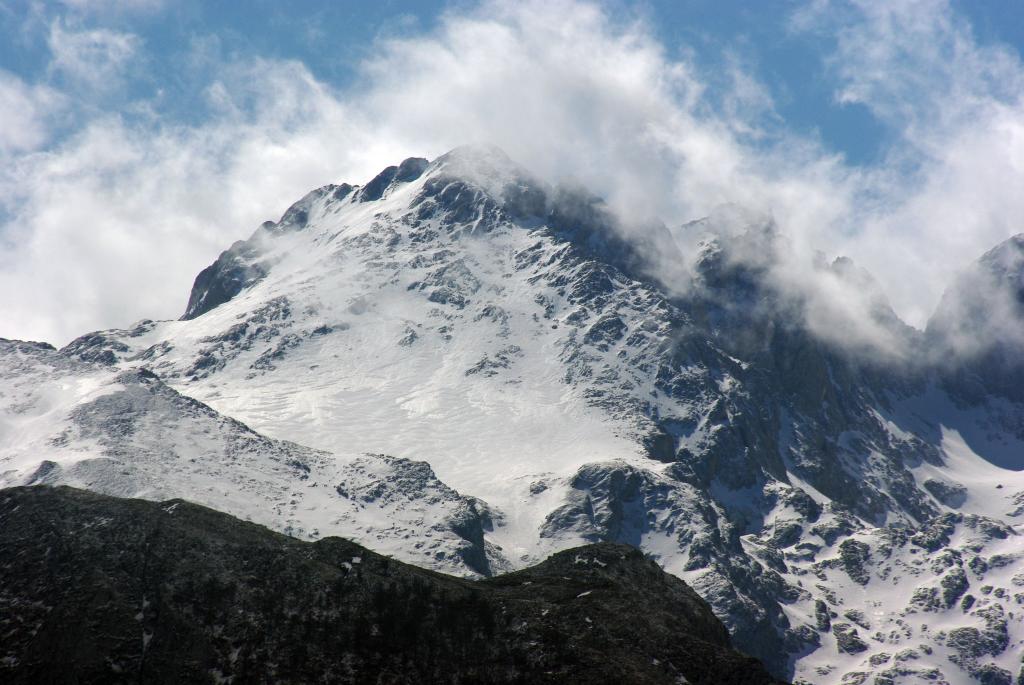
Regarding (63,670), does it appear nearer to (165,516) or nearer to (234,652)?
(234,652)

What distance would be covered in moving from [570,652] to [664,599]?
1717cm

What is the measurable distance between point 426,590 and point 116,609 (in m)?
27.0

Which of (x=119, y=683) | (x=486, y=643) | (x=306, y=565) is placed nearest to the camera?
(x=119, y=683)

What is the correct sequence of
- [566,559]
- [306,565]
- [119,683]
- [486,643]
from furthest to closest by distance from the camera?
[566,559] → [306,565] → [486,643] → [119,683]

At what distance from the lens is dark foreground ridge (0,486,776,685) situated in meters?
114

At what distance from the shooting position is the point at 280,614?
12044 centimetres

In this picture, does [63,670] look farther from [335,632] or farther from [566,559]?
[566,559]

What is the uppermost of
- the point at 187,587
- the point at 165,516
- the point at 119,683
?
the point at 165,516

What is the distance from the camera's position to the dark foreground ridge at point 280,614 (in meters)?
114

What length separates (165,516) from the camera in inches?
5098

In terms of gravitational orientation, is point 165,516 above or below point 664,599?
above

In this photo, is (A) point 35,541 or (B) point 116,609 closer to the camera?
(B) point 116,609

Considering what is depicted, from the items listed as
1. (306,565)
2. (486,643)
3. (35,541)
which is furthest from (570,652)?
(35,541)

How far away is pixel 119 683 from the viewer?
11062 cm
